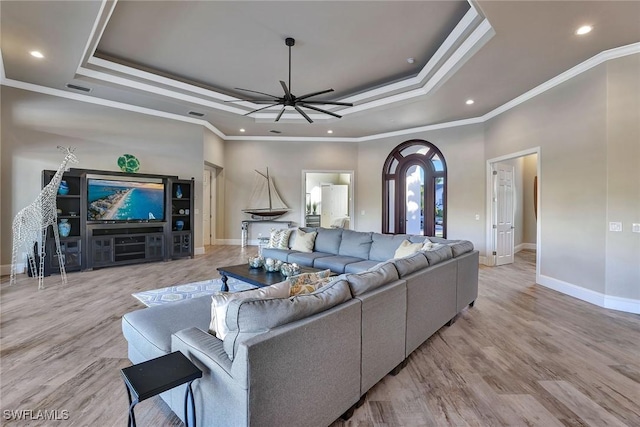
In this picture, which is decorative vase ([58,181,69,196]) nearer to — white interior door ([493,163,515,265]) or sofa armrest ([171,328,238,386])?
sofa armrest ([171,328,238,386])

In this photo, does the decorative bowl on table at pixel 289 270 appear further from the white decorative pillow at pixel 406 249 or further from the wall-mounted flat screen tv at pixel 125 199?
the wall-mounted flat screen tv at pixel 125 199

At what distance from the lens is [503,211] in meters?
6.57

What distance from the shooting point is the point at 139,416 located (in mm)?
1832

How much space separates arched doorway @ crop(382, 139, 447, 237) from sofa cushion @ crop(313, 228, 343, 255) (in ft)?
10.8

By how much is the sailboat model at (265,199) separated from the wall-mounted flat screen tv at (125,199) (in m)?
2.77

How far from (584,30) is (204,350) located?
484 centimetres

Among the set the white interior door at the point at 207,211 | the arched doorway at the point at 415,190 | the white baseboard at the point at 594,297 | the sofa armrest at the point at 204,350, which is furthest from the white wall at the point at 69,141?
the white baseboard at the point at 594,297

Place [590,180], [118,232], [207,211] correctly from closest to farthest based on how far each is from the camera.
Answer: [590,180] → [118,232] → [207,211]

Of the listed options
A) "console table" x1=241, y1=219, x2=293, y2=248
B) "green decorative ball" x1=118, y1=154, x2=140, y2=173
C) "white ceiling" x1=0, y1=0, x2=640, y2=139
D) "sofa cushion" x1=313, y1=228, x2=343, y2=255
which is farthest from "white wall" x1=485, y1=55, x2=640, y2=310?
"green decorative ball" x1=118, y1=154, x2=140, y2=173

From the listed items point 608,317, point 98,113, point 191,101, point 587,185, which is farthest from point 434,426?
point 98,113

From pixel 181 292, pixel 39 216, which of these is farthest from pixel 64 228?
pixel 181 292

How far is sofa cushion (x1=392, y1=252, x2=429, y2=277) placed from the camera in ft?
8.02

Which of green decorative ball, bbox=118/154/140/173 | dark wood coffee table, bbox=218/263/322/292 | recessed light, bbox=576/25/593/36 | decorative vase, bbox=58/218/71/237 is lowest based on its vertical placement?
dark wood coffee table, bbox=218/263/322/292

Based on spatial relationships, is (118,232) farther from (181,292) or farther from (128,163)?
(181,292)
